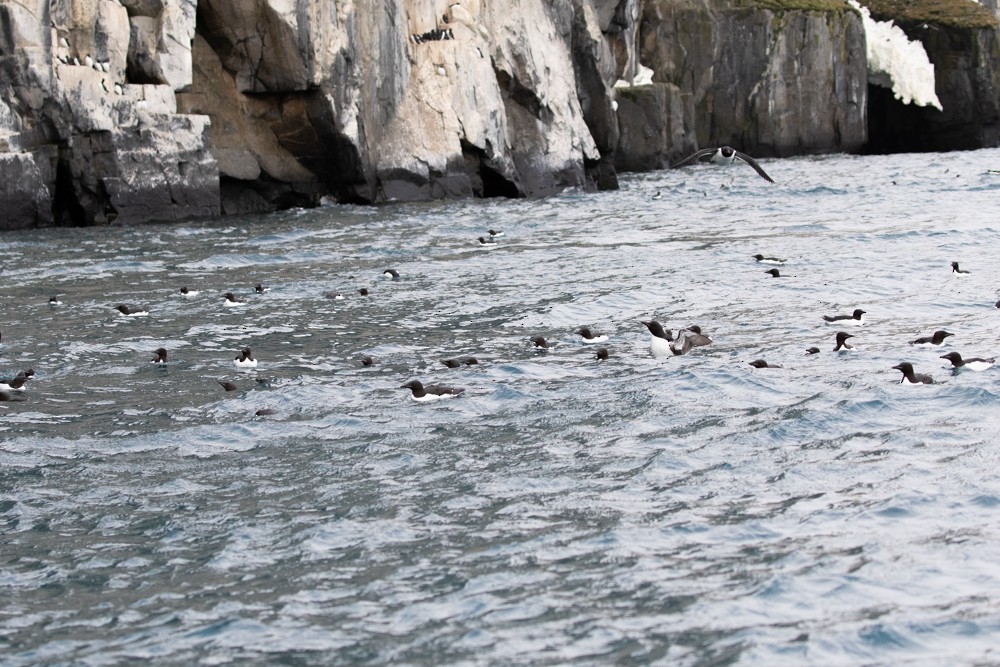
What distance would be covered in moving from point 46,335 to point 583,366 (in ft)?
24.9

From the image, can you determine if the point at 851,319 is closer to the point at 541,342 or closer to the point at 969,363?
the point at 969,363

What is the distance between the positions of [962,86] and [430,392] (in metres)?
62.9

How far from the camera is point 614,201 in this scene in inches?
1645

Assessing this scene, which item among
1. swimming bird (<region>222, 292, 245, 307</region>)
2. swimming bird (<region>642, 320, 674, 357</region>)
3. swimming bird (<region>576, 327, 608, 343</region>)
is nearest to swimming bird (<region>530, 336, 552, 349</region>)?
swimming bird (<region>576, 327, 608, 343</region>)

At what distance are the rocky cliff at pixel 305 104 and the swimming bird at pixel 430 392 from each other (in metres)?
17.7

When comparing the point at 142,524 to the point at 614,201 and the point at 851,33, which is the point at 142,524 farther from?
the point at 851,33

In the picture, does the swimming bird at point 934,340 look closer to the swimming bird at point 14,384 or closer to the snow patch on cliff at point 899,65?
the swimming bird at point 14,384

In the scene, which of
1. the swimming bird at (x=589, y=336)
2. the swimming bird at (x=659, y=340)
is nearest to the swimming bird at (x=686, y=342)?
the swimming bird at (x=659, y=340)

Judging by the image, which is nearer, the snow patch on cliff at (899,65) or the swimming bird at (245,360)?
the swimming bird at (245,360)

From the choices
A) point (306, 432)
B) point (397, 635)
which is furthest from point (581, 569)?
point (306, 432)

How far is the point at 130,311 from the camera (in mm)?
20203

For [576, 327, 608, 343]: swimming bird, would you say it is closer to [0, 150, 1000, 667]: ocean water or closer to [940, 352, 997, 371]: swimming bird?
[0, 150, 1000, 667]: ocean water

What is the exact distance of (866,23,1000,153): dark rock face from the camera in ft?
232

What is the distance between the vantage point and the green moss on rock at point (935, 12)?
71438 millimetres
